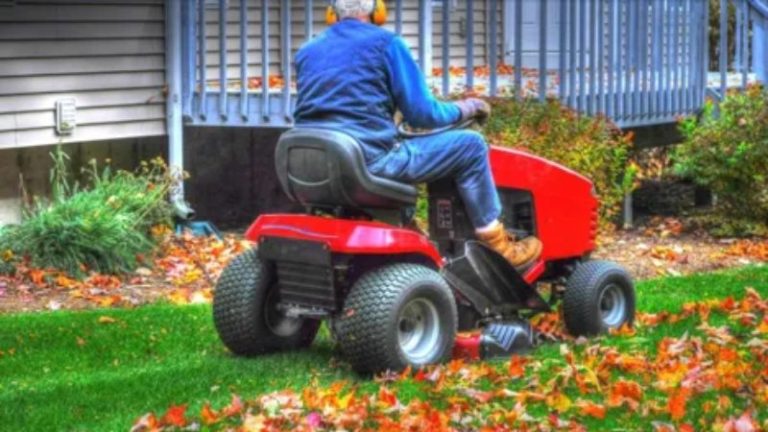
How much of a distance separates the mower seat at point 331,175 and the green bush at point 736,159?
6.87 metres

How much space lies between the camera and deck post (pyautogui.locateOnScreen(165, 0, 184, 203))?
47.2 ft

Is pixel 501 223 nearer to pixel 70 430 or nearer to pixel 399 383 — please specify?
pixel 399 383

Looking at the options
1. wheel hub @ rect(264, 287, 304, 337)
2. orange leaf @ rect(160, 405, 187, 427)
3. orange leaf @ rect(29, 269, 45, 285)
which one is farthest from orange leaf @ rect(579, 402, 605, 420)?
orange leaf @ rect(29, 269, 45, 285)

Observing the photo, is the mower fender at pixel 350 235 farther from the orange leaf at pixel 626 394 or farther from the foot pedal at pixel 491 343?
the orange leaf at pixel 626 394

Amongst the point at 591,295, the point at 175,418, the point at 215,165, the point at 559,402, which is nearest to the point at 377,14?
the point at 591,295

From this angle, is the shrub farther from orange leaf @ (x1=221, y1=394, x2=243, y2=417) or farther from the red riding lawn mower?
orange leaf @ (x1=221, y1=394, x2=243, y2=417)

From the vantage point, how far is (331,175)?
7680 mm

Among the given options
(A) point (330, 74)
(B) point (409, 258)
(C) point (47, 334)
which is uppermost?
(A) point (330, 74)

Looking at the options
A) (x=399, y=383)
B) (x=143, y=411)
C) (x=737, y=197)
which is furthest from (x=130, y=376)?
(x=737, y=197)

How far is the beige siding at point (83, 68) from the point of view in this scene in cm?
1327

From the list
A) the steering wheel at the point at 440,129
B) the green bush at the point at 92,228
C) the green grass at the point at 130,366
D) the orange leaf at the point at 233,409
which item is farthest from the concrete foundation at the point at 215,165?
the orange leaf at the point at 233,409

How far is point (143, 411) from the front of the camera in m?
7.20

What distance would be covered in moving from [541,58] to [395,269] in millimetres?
6479

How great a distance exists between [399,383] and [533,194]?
1.50 m
